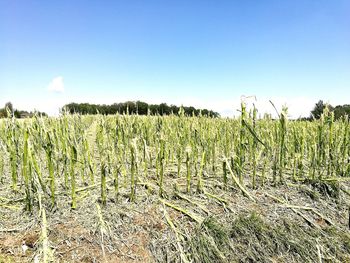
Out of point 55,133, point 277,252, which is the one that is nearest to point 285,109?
point 277,252

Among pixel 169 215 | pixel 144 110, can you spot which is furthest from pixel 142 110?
pixel 169 215

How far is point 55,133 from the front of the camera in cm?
371

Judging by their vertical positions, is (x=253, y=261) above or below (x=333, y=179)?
below

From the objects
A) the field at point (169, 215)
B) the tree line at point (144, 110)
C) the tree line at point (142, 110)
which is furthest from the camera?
the tree line at point (142, 110)

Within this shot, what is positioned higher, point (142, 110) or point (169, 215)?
point (142, 110)

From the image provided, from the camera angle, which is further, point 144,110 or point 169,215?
point 144,110

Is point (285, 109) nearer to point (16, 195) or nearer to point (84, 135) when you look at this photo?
point (84, 135)

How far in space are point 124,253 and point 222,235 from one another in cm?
76

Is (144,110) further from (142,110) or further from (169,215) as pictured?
(169,215)

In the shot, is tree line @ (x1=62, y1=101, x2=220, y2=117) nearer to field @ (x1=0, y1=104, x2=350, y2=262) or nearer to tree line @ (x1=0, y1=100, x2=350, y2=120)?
tree line @ (x1=0, y1=100, x2=350, y2=120)

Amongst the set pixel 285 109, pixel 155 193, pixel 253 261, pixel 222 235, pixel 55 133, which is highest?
pixel 285 109

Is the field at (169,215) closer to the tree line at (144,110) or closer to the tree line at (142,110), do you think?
the tree line at (144,110)

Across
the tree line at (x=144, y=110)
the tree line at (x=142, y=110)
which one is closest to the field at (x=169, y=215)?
the tree line at (x=144, y=110)

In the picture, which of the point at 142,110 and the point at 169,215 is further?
the point at 142,110
